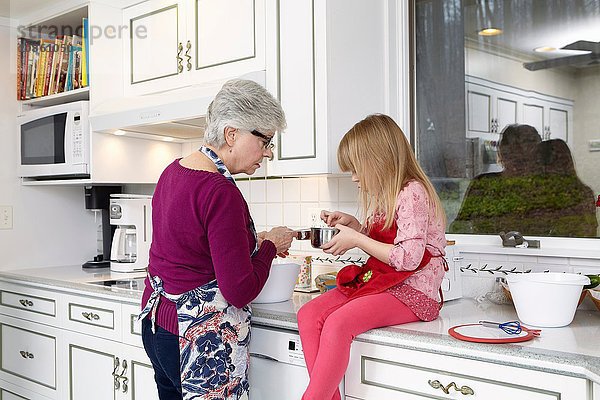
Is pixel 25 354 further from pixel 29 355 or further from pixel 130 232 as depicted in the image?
pixel 130 232

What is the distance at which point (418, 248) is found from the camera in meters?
1.81

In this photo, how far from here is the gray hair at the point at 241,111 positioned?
1.81 metres

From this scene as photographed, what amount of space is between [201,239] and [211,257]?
65 millimetres

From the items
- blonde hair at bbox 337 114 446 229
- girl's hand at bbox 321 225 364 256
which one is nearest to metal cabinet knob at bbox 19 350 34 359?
girl's hand at bbox 321 225 364 256

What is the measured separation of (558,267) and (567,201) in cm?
24

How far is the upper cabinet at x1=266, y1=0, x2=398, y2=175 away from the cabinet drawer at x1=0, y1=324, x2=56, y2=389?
1450 mm

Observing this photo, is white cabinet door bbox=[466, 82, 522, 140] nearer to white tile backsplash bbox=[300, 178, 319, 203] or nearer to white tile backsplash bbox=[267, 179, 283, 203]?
white tile backsplash bbox=[300, 178, 319, 203]

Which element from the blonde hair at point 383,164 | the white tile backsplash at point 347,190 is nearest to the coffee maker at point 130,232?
the white tile backsplash at point 347,190

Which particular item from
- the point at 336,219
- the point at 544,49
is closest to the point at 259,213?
the point at 336,219

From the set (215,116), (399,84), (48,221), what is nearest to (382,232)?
(215,116)

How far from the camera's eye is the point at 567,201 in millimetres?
2227

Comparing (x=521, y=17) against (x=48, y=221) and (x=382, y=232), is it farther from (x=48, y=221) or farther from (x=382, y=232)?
(x=48, y=221)

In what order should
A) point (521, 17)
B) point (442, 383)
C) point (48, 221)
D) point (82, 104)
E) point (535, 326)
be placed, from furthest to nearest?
point (48, 221)
point (82, 104)
point (521, 17)
point (535, 326)
point (442, 383)

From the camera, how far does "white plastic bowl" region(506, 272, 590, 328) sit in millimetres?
1776
